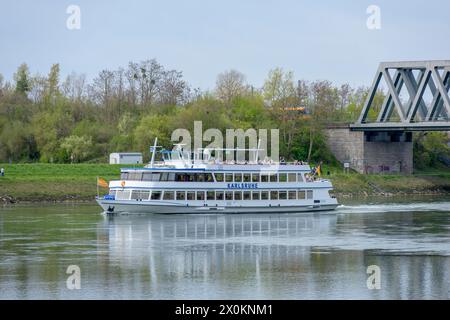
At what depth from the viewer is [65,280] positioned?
45844mm

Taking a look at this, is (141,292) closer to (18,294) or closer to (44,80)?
(18,294)

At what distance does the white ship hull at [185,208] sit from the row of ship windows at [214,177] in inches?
69.2

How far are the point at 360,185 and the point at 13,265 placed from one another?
63.0 metres

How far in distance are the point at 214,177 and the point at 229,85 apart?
191 feet

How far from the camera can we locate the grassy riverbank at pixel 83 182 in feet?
293

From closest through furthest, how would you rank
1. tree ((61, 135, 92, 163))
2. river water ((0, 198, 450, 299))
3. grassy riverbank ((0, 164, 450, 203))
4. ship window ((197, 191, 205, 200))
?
river water ((0, 198, 450, 299)) < ship window ((197, 191, 205, 200)) < grassy riverbank ((0, 164, 450, 203)) < tree ((61, 135, 92, 163))

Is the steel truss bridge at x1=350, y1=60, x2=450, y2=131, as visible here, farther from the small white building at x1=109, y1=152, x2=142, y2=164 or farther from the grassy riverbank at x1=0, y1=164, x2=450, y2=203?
the small white building at x1=109, y1=152, x2=142, y2=164

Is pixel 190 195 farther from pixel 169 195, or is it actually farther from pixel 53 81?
pixel 53 81

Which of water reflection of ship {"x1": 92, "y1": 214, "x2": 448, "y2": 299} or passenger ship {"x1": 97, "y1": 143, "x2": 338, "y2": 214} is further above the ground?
passenger ship {"x1": 97, "y1": 143, "x2": 338, "y2": 214}

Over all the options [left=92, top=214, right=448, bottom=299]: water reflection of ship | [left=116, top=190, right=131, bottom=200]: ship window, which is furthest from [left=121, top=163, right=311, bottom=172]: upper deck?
[left=92, top=214, right=448, bottom=299]: water reflection of ship

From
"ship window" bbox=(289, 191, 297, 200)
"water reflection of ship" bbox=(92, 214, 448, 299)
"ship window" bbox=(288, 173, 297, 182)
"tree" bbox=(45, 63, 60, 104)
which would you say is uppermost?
"tree" bbox=(45, 63, 60, 104)

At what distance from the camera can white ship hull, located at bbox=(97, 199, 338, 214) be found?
73.6 metres

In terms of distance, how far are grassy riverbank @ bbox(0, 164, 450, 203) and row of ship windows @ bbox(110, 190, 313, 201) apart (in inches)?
657
